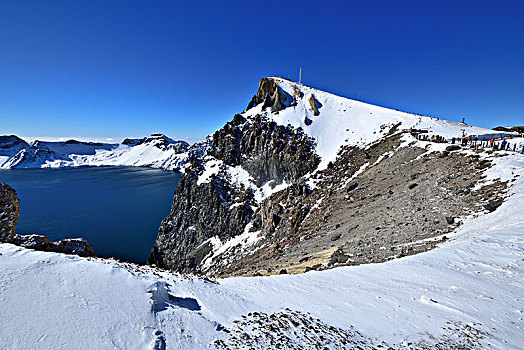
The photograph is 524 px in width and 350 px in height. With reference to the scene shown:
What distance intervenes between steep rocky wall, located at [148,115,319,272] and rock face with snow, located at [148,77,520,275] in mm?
279

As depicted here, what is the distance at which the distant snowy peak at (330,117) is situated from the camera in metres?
44.1

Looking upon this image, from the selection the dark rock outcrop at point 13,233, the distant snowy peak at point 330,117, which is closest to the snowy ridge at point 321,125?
the distant snowy peak at point 330,117

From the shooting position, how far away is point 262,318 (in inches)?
259

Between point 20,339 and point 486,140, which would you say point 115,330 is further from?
point 486,140

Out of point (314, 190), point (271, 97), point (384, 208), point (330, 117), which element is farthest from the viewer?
point (271, 97)

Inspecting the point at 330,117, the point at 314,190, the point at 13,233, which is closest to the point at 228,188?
the point at 314,190

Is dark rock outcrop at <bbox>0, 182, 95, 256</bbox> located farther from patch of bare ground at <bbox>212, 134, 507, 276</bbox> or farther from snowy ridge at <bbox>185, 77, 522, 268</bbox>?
snowy ridge at <bbox>185, 77, 522, 268</bbox>

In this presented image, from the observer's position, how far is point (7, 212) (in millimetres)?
11672

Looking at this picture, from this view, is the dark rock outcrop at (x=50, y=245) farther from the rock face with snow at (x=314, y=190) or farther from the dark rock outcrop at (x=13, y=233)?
the rock face with snow at (x=314, y=190)

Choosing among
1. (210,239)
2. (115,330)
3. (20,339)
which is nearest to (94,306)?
(115,330)

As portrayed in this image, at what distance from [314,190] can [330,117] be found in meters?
27.6

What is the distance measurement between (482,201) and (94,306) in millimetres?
20668

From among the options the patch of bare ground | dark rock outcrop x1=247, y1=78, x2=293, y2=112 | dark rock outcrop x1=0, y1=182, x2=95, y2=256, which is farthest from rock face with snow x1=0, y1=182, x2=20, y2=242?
dark rock outcrop x1=247, y1=78, x2=293, y2=112

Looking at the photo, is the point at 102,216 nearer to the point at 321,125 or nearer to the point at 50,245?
the point at 321,125
